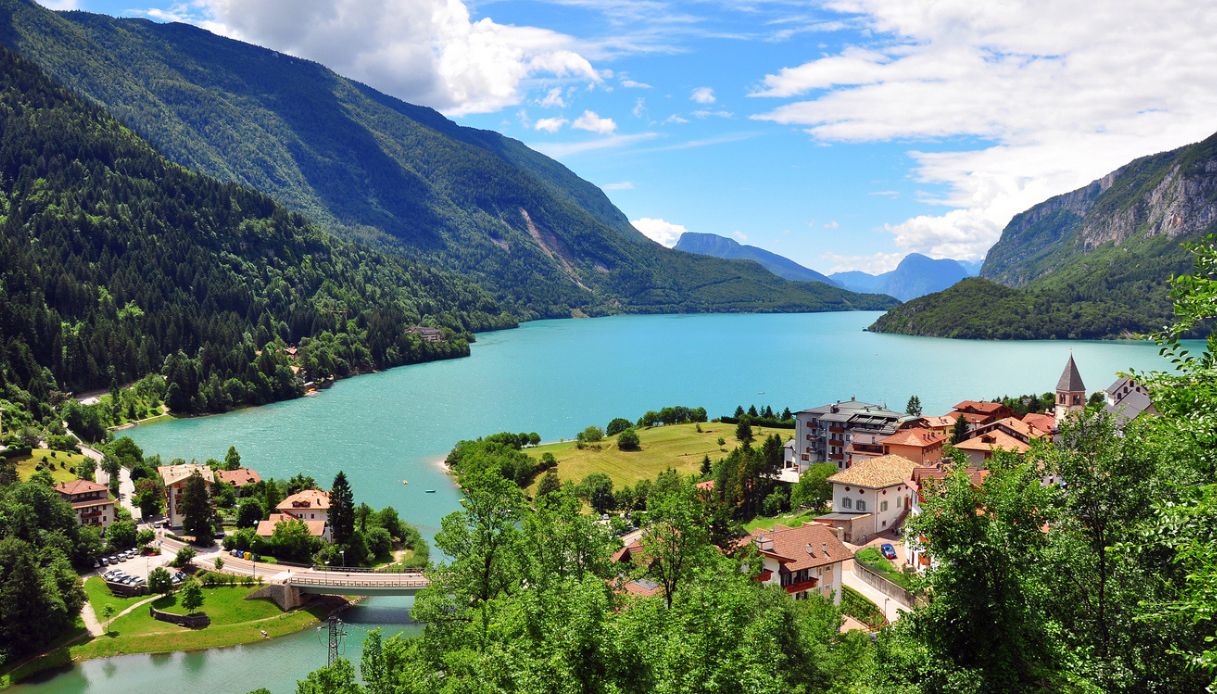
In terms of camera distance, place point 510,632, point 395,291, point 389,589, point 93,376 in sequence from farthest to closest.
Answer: point 395,291
point 93,376
point 389,589
point 510,632

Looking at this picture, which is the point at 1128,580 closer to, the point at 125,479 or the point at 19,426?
the point at 125,479

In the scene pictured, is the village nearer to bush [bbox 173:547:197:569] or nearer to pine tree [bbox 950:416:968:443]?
pine tree [bbox 950:416:968:443]

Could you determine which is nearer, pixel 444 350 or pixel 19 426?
pixel 19 426

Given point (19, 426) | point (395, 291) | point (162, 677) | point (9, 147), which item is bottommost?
point (162, 677)

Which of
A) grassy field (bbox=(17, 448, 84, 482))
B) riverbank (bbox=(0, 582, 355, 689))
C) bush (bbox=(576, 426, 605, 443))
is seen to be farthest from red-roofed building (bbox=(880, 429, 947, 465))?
grassy field (bbox=(17, 448, 84, 482))

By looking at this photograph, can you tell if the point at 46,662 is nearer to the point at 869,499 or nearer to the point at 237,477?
the point at 237,477

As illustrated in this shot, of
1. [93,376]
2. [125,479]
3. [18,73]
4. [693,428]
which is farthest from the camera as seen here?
[18,73]

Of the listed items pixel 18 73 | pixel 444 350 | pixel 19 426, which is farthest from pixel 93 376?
pixel 18 73
